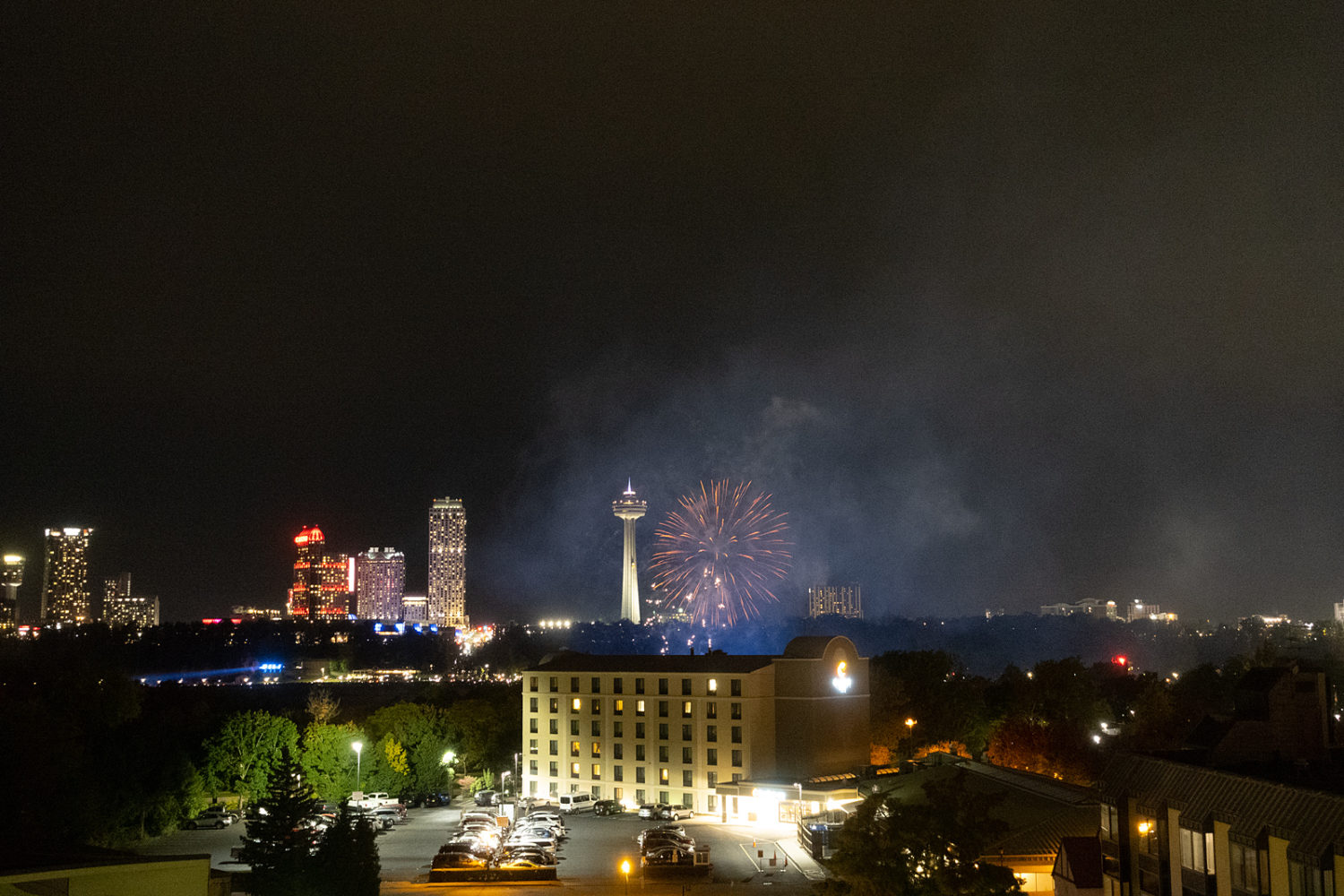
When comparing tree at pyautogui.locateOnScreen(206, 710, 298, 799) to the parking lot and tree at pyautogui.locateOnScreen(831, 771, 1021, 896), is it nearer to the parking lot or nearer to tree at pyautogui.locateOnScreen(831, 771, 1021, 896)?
the parking lot

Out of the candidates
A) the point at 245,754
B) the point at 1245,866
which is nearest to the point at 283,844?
the point at 245,754

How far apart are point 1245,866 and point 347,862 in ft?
49.1

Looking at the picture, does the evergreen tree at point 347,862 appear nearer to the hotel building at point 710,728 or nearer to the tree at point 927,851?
the tree at point 927,851

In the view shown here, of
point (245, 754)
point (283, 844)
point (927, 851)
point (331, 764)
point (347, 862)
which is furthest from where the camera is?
point (245, 754)

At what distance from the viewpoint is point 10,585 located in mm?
191500

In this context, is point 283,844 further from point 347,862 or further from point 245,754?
point 245,754

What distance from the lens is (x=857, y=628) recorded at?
137000 mm

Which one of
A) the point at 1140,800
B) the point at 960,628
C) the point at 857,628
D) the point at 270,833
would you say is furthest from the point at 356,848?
the point at 960,628

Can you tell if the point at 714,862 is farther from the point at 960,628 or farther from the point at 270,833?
the point at 960,628

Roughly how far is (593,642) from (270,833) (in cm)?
10800

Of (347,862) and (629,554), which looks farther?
(629,554)

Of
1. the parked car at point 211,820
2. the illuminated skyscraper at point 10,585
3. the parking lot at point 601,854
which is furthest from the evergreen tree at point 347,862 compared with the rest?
the illuminated skyscraper at point 10,585

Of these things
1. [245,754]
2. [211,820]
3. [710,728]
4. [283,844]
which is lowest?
[211,820]

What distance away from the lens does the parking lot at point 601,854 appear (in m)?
23.9
